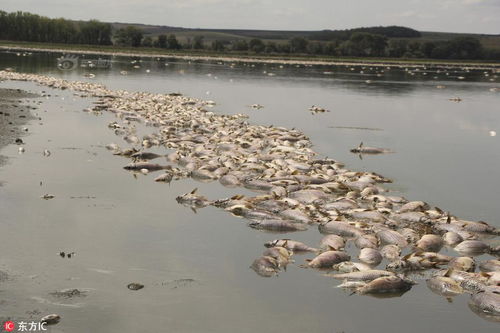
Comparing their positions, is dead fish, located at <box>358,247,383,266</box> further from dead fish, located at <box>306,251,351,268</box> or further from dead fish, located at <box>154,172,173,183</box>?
dead fish, located at <box>154,172,173,183</box>

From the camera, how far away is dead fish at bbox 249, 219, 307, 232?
12.9 m

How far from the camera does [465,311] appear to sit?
9492mm

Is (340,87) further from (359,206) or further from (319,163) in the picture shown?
(359,206)

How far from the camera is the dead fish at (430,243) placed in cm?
1186

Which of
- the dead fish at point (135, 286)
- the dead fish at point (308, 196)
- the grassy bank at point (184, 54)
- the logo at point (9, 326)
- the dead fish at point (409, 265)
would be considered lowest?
the dead fish at point (135, 286)

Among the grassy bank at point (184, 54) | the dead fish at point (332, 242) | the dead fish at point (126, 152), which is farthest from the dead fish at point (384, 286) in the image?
the grassy bank at point (184, 54)

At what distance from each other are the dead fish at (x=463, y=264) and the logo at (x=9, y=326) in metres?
7.09

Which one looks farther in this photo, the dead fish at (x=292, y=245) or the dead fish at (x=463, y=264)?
the dead fish at (x=292, y=245)

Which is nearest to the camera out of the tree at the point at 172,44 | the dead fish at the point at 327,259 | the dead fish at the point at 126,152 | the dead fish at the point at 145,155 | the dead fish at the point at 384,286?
the dead fish at the point at 384,286

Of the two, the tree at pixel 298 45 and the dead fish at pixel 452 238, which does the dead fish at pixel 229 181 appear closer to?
the dead fish at pixel 452 238

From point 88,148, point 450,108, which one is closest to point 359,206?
point 88,148

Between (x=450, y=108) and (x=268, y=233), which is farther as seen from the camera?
(x=450, y=108)

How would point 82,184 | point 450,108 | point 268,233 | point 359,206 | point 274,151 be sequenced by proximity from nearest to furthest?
1. point 268,233
2. point 359,206
3. point 82,184
4. point 274,151
5. point 450,108

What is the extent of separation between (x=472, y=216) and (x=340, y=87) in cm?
4459
